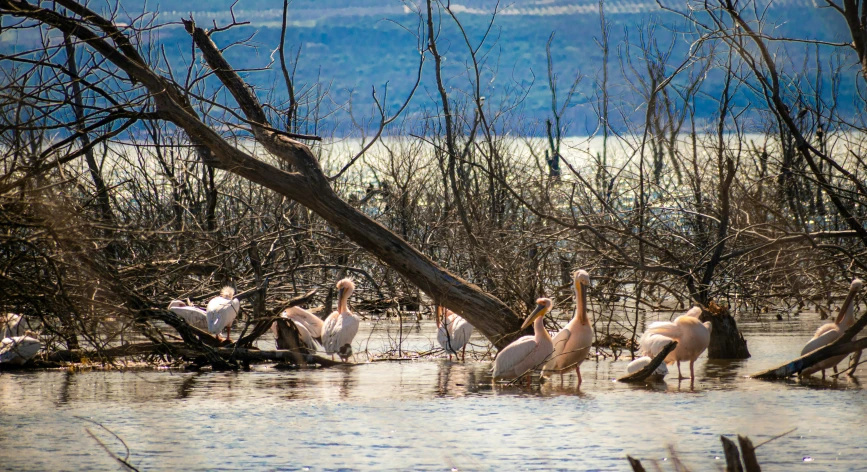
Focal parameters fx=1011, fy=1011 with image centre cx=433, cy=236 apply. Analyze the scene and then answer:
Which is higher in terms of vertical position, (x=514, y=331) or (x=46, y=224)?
(x=46, y=224)

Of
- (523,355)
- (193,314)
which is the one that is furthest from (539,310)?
(193,314)

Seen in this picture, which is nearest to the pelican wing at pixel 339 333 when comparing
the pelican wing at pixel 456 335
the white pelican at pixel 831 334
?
the pelican wing at pixel 456 335

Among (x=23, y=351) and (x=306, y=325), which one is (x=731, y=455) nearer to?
(x=23, y=351)

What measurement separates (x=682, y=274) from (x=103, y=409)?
645 centimetres

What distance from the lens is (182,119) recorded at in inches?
359

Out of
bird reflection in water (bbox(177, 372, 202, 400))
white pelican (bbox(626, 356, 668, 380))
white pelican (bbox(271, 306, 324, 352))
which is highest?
white pelican (bbox(271, 306, 324, 352))

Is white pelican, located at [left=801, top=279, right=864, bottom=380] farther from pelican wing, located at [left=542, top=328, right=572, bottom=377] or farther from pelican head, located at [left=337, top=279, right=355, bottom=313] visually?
pelican head, located at [left=337, top=279, right=355, bottom=313]

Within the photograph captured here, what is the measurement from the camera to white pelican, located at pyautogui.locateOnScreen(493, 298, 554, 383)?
9672 millimetres

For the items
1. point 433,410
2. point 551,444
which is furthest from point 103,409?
point 551,444

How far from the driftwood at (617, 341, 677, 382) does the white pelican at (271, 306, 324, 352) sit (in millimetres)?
3833

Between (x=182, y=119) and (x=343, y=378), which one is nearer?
(x=182, y=119)

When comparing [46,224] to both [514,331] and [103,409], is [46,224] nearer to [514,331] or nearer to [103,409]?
[103,409]

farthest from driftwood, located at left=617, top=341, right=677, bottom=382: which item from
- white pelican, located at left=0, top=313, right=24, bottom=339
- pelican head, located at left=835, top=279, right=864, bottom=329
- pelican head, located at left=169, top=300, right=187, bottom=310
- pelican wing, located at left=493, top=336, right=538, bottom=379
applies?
pelican head, located at left=169, top=300, right=187, bottom=310

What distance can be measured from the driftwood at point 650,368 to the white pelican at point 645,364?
60 millimetres
